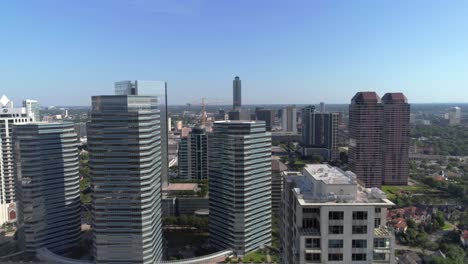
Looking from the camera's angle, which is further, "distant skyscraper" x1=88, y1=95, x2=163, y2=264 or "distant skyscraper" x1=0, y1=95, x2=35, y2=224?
"distant skyscraper" x1=0, y1=95, x2=35, y2=224

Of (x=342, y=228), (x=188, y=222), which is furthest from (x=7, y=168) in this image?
(x=342, y=228)

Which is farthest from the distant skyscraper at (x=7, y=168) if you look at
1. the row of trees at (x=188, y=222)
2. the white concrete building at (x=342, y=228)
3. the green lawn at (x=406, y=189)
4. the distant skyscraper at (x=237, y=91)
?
the distant skyscraper at (x=237, y=91)

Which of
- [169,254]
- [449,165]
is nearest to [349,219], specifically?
[169,254]

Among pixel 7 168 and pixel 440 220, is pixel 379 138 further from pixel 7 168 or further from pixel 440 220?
pixel 7 168

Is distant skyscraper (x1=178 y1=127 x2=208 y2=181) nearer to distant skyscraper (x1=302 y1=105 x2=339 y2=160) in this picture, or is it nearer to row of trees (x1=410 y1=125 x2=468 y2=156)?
distant skyscraper (x1=302 y1=105 x2=339 y2=160)

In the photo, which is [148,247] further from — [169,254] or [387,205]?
[387,205]

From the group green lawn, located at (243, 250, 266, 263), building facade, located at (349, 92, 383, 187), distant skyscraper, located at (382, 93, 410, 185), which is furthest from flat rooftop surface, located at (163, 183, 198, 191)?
distant skyscraper, located at (382, 93, 410, 185)
